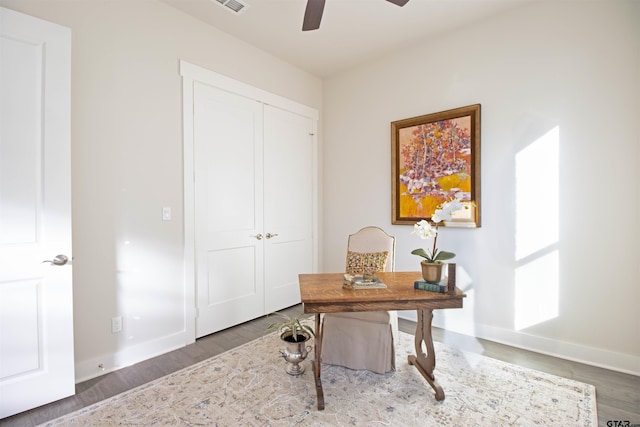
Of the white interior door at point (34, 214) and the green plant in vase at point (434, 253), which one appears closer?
the white interior door at point (34, 214)

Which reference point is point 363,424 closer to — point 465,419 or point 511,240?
point 465,419

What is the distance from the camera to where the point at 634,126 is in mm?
2205

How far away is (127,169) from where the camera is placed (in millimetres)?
2377

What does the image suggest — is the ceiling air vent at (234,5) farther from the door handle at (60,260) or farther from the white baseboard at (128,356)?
the white baseboard at (128,356)

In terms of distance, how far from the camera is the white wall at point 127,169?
2.15 meters

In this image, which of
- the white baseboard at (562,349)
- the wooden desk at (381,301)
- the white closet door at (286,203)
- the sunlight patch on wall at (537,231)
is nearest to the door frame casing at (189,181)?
the white closet door at (286,203)

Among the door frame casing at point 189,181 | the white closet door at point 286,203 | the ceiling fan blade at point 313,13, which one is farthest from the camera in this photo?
the white closet door at point 286,203

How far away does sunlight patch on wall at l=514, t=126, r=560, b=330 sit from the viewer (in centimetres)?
250

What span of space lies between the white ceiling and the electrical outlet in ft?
8.49

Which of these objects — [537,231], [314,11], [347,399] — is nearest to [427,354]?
[347,399]

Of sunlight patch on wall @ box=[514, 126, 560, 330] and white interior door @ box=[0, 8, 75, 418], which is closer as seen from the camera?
white interior door @ box=[0, 8, 75, 418]

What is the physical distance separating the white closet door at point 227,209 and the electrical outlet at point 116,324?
0.63 metres

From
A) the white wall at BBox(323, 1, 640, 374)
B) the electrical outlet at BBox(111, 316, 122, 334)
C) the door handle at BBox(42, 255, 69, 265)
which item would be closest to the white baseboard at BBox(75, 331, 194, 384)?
the electrical outlet at BBox(111, 316, 122, 334)

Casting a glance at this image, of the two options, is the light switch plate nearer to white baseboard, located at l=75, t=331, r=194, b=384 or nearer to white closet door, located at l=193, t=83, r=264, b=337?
white closet door, located at l=193, t=83, r=264, b=337
